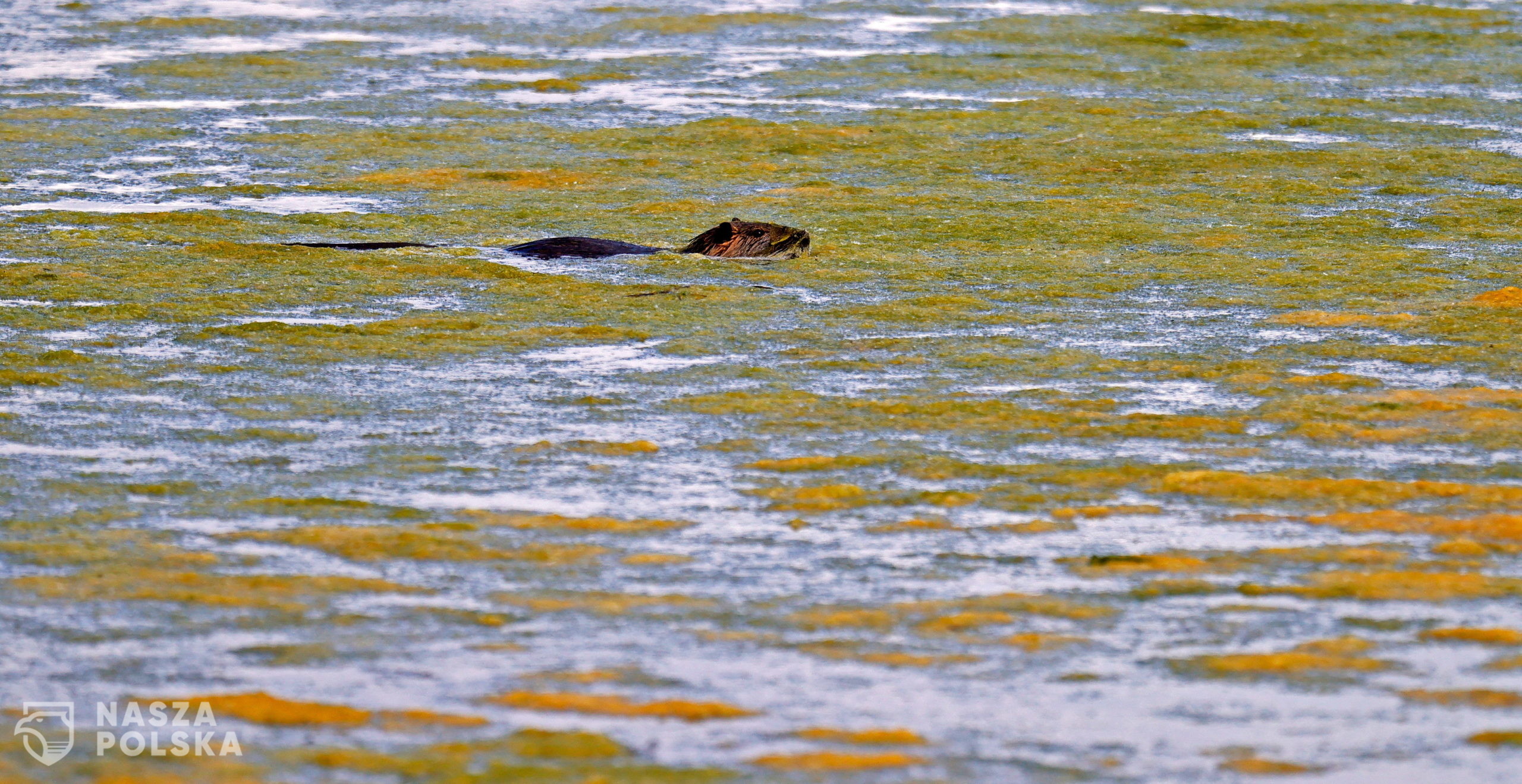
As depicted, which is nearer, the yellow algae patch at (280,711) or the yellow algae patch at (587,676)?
A: the yellow algae patch at (280,711)

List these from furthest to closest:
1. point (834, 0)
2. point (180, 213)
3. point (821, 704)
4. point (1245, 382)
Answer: point (834, 0) → point (180, 213) → point (1245, 382) → point (821, 704)

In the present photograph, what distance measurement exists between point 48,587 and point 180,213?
5.48 metres

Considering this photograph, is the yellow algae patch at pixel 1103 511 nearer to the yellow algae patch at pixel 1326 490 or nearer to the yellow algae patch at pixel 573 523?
the yellow algae patch at pixel 1326 490

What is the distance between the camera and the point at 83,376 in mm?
6504

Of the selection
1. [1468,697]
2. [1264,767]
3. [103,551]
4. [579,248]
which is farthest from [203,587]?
[579,248]

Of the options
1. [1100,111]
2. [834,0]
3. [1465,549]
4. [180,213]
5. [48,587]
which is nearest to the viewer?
[48,587]

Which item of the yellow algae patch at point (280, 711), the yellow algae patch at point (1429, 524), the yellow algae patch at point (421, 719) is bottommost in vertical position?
the yellow algae patch at point (1429, 524)

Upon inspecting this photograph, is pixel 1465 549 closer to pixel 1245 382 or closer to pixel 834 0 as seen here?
pixel 1245 382

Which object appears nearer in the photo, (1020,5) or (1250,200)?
(1250,200)

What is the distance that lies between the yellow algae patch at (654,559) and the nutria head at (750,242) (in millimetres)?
4045

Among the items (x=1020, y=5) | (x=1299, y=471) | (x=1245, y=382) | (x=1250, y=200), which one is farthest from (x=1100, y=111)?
(x=1299, y=471)

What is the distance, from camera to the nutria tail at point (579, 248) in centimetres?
874

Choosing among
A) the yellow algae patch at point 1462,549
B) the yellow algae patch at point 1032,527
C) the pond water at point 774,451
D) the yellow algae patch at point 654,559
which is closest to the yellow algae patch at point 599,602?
the pond water at point 774,451

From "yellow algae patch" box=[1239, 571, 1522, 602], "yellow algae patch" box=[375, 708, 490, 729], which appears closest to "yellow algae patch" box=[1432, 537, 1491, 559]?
"yellow algae patch" box=[1239, 571, 1522, 602]
